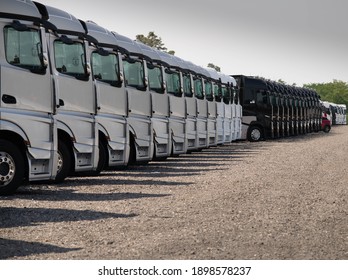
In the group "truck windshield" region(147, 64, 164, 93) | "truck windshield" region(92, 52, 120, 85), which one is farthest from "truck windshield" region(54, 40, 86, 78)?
"truck windshield" region(147, 64, 164, 93)

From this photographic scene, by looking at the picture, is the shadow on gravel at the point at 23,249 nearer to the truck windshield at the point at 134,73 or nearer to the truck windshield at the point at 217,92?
the truck windshield at the point at 134,73

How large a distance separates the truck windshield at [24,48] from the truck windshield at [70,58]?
106cm

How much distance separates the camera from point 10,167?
12406 millimetres

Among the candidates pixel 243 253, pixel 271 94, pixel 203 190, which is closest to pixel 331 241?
pixel 243 253

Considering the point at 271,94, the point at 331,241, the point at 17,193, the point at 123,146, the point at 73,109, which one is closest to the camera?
the point at 331,241

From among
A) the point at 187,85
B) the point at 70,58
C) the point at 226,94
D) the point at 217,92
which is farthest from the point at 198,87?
the point at 70,58

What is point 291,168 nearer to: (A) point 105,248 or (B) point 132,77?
(B) point 132,77

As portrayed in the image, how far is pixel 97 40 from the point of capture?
53.2ft

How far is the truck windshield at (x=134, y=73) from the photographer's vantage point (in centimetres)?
1850

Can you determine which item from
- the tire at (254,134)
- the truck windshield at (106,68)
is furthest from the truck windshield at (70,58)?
the tire at (254,134)

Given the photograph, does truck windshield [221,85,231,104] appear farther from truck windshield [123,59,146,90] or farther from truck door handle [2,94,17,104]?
truck door handle [2,94,17,104]

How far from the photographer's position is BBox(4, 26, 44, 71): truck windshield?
12438mm

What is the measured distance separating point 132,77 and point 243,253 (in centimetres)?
1178

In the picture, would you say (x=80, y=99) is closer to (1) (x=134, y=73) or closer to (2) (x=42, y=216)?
(1) (x=134, y=73)
